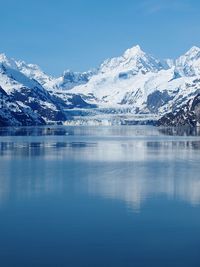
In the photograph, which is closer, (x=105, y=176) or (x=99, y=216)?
(x=99, y=216)

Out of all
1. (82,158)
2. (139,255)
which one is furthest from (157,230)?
(82,158)

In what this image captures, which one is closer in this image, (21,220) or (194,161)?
(21,220)

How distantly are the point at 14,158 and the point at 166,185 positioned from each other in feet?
125

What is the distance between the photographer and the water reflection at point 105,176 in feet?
176

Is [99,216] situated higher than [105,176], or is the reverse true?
[105,176]

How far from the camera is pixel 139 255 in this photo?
3300 cm

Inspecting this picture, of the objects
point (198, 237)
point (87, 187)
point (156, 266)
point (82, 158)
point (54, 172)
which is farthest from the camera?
point (82, 158)

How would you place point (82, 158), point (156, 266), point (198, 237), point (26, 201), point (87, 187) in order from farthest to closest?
point (82, 158) → point (87, 187) → point (26, 201) → point (198, 237) → point (156, 266)

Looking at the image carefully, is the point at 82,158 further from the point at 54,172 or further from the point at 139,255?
the point at 139,255

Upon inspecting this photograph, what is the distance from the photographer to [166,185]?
195 ft

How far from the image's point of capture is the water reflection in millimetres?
53494

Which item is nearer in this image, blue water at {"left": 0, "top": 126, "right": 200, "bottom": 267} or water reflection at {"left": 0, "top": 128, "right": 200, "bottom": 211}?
blue water at {"left": 0, "top": 126, "right": 200, "bottom": 267}

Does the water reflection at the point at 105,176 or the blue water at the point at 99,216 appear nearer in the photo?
the blue water at the point at 99,216

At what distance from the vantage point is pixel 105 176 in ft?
222
